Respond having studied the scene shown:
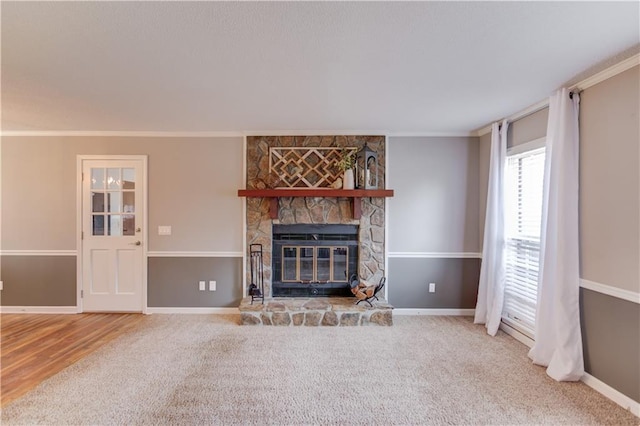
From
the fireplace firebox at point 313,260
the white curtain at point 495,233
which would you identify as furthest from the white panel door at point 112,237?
the white curtain at point 495,233

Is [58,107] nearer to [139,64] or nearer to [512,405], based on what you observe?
[139,64]

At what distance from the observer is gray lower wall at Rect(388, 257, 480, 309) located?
3814mm

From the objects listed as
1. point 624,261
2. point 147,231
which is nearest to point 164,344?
point 147,231

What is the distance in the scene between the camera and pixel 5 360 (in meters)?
2.61

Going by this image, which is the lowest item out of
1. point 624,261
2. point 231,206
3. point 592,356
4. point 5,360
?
point 5,360

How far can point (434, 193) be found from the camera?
3818mm

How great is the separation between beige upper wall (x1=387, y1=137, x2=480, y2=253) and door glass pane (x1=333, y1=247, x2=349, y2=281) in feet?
2.05

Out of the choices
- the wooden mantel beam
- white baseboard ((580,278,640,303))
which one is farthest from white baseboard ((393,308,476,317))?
white baseboard ((580,278,640,303))

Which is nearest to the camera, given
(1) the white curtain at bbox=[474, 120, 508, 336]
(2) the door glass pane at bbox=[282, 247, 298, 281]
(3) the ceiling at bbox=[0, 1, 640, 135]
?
(3) the ceiling at bbox=[0, 1, 640, 135]

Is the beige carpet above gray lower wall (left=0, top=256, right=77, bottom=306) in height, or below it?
below

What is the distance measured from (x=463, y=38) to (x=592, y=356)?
2.47 m

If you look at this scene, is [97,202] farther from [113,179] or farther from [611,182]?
[611,182]

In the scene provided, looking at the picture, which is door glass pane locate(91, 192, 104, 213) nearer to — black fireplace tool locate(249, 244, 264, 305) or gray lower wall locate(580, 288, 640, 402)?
black fireplace tool locate(249, 244, 264, 305)

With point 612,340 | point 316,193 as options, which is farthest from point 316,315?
point 612,340
